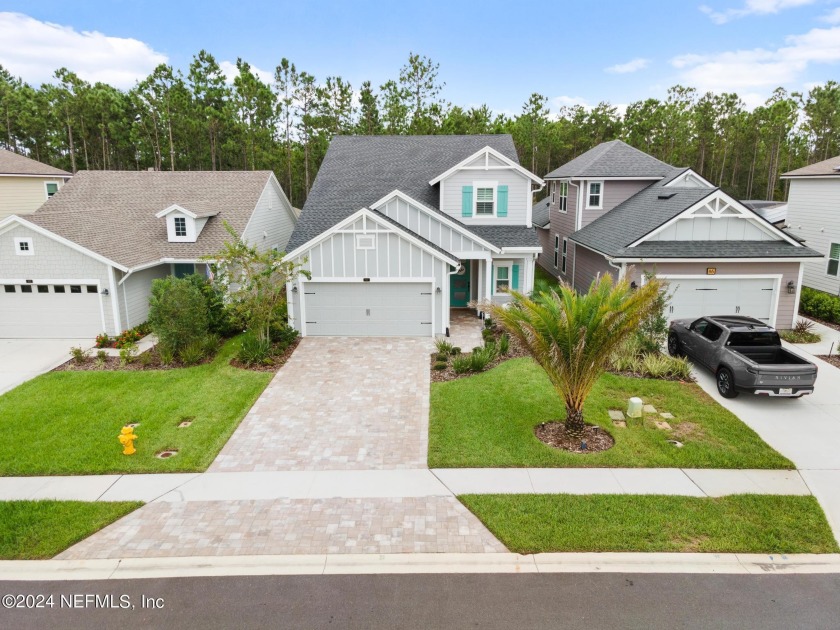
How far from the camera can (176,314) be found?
53.0 feet

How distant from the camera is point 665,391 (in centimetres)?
1376

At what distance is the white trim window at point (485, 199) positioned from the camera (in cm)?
2177

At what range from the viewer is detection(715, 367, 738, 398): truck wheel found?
13.1m

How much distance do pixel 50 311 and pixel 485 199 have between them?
1608 cm

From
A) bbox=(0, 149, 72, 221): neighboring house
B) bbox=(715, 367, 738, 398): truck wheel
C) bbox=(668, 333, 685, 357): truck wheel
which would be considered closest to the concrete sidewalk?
bbox=(715, 367, 738, 398): truck wheel

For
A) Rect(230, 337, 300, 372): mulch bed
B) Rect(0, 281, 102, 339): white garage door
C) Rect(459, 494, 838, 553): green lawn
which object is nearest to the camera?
Rect(459, 494, 838, 553): green lawn

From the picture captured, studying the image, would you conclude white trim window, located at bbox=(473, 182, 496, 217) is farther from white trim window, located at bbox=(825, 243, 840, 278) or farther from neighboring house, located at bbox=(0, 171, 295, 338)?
white trim window, located at bbox=(825, 243, 840, 278)

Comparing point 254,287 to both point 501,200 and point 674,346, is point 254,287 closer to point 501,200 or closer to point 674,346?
point 501,200

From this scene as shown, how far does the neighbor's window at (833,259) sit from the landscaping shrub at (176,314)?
2357 centimetres

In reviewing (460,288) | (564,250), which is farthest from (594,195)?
(460,288)

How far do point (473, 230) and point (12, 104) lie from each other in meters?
42.6

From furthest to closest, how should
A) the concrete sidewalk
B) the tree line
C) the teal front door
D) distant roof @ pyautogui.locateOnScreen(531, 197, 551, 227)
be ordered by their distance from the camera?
1. the tree line
2. distant roof @ pyautogui.locateOnScreen(531, 197, 551, 227)
3. the teal front door
4. the concrete sidewalk

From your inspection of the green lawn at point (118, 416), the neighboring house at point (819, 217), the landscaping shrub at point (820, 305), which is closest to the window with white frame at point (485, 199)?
the green lawn at point (118, 416)

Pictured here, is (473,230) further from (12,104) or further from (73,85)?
(12,104)
